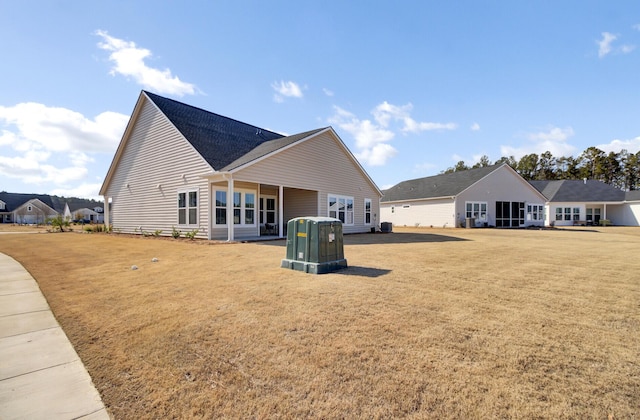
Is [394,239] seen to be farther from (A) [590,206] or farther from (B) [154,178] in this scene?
(A) [590,206]

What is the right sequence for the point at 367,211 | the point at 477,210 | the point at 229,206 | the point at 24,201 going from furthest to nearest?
1. the point at 24,201
2. the point at 477,210
3. the point at 367,211
4. the point at 229,206

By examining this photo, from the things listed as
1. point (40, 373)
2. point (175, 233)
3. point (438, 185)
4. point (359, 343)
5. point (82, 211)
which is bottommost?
point (40, 373)

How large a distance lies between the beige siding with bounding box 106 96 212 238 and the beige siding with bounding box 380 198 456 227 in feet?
74.7

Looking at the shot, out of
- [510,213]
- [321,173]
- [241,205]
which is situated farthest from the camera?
[510,213]

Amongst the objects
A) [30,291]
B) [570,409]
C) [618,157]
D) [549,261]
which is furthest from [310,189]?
[618,157]

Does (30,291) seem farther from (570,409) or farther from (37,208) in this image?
(37,208)

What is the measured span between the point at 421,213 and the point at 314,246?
27.0m

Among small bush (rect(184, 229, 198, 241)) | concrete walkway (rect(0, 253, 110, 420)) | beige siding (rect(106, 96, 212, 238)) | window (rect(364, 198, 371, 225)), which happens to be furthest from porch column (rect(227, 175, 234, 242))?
window (rect(364, 198, 371, 225))

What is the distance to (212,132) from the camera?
17391mm

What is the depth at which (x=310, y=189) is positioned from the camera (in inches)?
691

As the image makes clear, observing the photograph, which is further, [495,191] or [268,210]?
[495,191]

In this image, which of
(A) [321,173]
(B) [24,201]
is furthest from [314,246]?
(B) [24,201]

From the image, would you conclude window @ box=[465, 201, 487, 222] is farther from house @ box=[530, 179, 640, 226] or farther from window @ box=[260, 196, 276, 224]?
window @ box=[260, 196, 276, 224]

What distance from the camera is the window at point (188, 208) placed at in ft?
48.3
